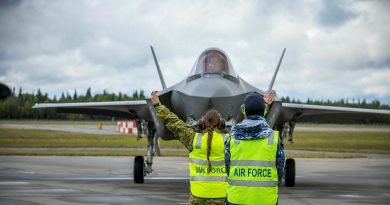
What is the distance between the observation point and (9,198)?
10875 millimetres

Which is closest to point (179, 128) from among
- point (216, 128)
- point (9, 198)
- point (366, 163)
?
point (216, 128)

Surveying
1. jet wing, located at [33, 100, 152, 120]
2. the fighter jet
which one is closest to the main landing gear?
the fighter jet

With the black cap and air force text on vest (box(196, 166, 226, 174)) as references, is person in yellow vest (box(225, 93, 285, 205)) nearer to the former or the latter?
the black cap

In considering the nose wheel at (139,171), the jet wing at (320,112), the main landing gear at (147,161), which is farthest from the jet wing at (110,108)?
the jet wing at (320,112)

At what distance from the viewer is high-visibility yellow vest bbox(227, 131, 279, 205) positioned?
5.20 m

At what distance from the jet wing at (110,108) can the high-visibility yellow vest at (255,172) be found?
28.9 ft

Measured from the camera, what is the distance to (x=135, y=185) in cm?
1391

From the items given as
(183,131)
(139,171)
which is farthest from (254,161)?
(139,171)

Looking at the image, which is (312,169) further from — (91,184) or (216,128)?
(216,128)

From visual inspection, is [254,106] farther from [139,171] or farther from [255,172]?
[139,171]

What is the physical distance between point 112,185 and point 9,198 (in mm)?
3294

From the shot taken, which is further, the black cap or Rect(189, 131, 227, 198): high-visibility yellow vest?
Rect(189, 131, 227, 198): high-visibility yellow vest

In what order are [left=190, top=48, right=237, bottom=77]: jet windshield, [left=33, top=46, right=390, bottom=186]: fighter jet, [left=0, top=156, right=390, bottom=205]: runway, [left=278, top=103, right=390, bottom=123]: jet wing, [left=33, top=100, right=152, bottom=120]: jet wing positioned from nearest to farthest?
[left=33, top=46, right=390, bottom=186]: fighter jet
[left=0, top=156, right=390, bottom=205]: runway
[left=190, top=48, right=237, bottom=77]: jet windshield
[left=278, top=103, right=390, bottom=123]: jet wing
[left=33, top=100, right=152, bottom=120]: jet wing

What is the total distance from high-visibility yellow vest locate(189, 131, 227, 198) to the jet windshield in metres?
5.22
